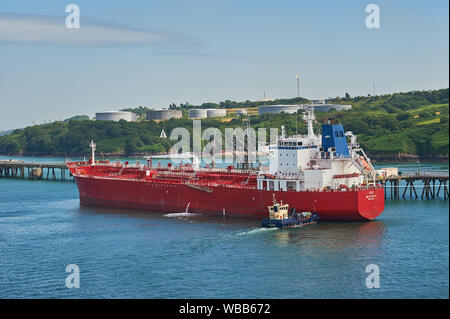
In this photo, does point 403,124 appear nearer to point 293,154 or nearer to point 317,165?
point 293,154

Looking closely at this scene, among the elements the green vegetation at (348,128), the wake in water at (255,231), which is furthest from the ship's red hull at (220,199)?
the green vegetation at (348,128)

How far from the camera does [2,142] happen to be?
188625 millimetres

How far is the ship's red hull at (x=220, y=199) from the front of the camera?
4619 cm

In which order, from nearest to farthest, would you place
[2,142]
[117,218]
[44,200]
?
1. [117,218]
2. [44,200]
3. [2,142]

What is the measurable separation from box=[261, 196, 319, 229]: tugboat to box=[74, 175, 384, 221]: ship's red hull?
32.1 inches

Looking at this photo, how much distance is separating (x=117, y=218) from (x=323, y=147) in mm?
18671

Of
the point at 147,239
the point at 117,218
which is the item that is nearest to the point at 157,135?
the point at 117,218

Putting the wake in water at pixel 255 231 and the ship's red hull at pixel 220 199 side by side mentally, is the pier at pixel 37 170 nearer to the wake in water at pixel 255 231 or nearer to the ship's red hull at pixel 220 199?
the ship's red hull at pixel 220 199

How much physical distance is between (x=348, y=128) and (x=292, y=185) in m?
80.3

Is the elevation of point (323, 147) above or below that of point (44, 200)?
above

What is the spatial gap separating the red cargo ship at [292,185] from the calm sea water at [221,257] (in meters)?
1.40

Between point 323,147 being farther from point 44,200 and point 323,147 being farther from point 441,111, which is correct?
point 441,111

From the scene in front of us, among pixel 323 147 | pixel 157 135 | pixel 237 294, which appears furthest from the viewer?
pixel 157 135

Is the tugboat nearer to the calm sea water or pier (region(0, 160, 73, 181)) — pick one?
the calm sea water
